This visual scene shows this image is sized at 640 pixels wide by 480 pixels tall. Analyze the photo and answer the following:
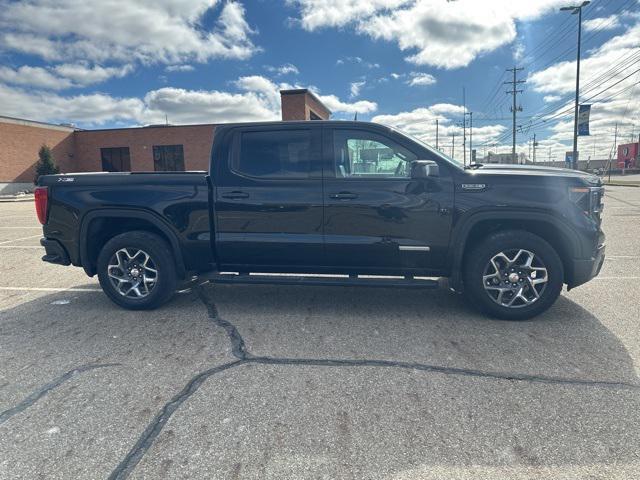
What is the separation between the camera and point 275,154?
14.2 ft

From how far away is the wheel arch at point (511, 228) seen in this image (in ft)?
12.9

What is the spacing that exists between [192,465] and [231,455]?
0.68 ft

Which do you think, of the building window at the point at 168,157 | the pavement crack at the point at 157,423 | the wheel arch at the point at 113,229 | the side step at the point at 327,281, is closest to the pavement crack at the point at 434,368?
the pavement crack at the point at 157,423

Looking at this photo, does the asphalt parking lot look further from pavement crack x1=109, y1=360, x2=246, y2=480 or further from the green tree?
the green tree

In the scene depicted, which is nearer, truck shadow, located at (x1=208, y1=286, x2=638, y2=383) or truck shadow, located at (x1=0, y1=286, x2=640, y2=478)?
truck shadow, located at (x1=0, y1=286, x2=640, y2=478)

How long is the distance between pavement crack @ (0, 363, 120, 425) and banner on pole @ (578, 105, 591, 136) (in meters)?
→ 29.5

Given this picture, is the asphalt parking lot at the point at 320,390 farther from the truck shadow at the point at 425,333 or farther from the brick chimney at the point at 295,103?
the brick chimney at the point at 295,103

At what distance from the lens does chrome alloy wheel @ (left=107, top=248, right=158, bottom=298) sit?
14.9ft

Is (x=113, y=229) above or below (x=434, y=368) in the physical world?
above

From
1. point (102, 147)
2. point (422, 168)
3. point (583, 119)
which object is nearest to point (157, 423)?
point (422, 168)

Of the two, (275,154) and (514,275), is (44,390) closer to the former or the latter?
(275,154)

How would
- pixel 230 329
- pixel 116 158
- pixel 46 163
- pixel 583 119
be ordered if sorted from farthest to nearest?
1. pixel 116 158
2. pixel 46 163
3. pixel 583 119
4. pixel 230 329

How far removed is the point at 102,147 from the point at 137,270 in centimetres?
3881

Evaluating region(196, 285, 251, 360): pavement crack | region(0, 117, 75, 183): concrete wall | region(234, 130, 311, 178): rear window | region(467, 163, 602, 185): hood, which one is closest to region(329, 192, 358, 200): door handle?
region(234, 130, 311, 178): rear window
